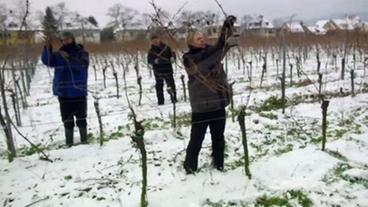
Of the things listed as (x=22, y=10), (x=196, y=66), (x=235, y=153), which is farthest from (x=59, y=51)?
(x=235, y=153)

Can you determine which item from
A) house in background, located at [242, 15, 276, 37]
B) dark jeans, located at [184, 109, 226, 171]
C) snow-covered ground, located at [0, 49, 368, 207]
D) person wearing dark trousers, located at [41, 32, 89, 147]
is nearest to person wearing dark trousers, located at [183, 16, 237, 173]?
dark jeans, located at [184, 109, 226, 171]

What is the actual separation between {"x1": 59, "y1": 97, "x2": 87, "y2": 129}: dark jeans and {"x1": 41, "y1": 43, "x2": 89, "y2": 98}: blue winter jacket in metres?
0.10

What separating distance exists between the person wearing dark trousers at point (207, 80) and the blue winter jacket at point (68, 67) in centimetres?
184

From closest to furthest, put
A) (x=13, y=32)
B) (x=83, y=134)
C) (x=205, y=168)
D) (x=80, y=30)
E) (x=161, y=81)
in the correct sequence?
(x=205, y=168)
(x=83, y=134)
(x=13, y=32)
(x=161, y=81)
(x=80, y=30)

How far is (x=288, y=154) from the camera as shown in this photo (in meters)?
4.63

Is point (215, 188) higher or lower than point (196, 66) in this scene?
lower

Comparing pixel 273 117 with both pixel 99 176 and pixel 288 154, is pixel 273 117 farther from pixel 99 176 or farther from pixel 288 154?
pixel 99 176

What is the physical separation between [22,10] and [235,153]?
3.02 meters

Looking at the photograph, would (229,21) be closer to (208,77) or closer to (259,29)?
(208,77)

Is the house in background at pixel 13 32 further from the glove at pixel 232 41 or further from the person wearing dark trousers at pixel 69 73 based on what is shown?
the glove at pixel 232 41

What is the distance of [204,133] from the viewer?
3994 millimetres

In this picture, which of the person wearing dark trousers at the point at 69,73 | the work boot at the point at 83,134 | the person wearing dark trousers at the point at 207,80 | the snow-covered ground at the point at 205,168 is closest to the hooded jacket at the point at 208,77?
the person wearing dark trousers at the point at 207,80

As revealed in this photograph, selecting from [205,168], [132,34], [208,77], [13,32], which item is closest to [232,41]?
[208,77]

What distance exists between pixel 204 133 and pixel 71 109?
2.15m
